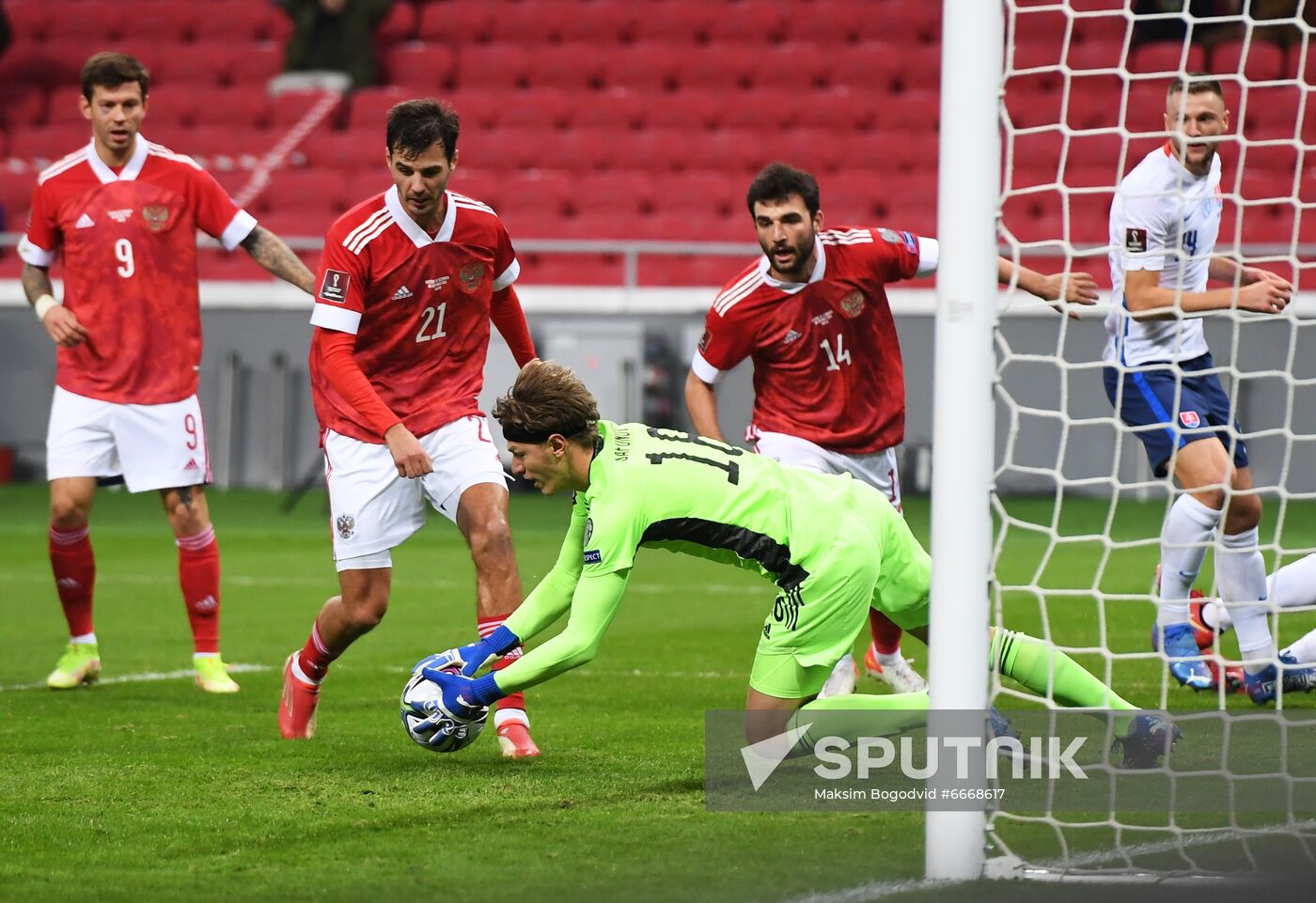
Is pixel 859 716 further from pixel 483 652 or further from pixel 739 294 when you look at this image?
pixel 739 294

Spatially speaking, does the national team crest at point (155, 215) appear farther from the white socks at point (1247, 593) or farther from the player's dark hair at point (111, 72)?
the white socks at point (1247, 593)

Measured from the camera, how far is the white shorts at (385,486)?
5746 millimetres

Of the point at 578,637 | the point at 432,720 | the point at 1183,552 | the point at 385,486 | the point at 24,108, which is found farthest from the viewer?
the point at 24,108

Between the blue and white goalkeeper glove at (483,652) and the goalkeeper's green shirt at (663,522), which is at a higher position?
the goalkeeper's green shirt at (663,522)

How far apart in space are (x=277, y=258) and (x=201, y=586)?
4.61 feet

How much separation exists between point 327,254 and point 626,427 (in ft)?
4.88

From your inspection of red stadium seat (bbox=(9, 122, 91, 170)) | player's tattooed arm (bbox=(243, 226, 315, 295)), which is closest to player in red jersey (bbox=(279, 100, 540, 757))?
player's tattooed arm (bbox=(243, 226, 315, 295))

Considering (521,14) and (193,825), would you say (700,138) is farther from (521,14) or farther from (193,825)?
(193,825)

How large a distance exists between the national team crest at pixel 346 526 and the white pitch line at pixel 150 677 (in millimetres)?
1888

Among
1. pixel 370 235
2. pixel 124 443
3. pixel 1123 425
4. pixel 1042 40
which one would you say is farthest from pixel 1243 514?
pixel 1042 40

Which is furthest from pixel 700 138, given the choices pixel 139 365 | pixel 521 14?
pixel 139 365

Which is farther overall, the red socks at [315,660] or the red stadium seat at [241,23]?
the red stadium seat at [241,23]

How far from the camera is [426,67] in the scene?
65.3 ft

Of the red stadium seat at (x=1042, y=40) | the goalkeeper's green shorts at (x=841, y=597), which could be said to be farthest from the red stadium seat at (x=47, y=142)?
the goalkeeper's green shorts at (x=841, y=597)
